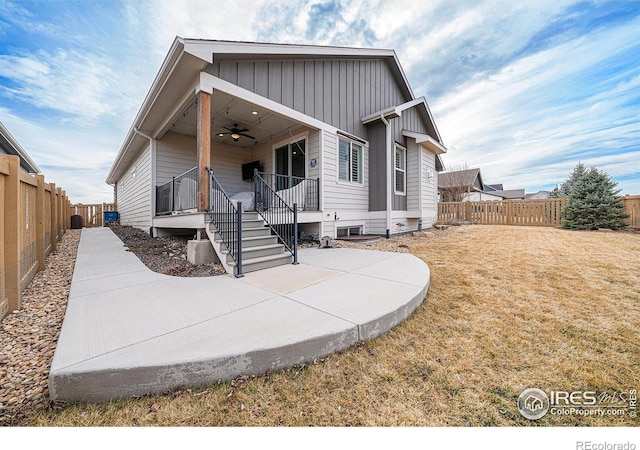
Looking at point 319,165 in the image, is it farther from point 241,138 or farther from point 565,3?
point 565,3

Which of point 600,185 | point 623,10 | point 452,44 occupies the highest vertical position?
point 452,44

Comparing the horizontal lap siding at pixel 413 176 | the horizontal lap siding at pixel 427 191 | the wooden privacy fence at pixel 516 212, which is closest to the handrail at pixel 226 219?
the horizontal lap siding at pixel 413 176

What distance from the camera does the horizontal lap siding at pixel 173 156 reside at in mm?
7273

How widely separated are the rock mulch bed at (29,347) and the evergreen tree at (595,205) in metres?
15.3

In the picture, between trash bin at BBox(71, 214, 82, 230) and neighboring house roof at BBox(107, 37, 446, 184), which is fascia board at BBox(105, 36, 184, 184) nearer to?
neighboring house roof at BBox(107, 37, 446, 184)

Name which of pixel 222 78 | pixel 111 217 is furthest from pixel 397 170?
pixel 111 217

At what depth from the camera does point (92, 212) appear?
15406 mm

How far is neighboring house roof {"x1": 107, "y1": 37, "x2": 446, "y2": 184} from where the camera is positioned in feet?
14.6

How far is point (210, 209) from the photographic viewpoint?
468 centimetres

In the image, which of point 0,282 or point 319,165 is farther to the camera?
point 319,165

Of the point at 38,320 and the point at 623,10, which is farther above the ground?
the point at 623,10

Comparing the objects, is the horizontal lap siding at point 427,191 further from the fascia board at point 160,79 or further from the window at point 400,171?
the fascia board at point 160,79

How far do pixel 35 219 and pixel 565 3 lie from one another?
10.2 meters
